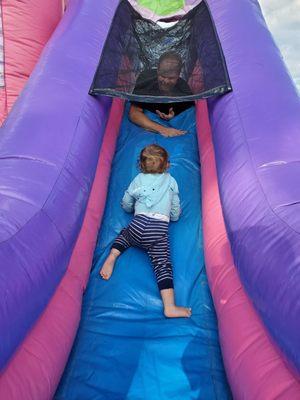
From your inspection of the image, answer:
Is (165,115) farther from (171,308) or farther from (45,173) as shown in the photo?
(171,308)

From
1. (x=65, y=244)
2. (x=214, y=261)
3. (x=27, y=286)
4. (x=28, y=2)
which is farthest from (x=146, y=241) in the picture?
(x=28, y=2)

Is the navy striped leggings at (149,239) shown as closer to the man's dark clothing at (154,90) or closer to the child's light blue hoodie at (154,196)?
the child's light blue hoodie at (154,196)

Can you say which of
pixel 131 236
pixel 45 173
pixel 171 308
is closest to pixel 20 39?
pixel 45 173

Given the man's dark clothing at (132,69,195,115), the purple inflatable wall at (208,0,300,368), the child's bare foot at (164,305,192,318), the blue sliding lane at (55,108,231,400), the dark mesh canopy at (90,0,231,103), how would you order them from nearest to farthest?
the purple inflatable wall at (208,0,300,368) → the blue sliding lane at (55,108,231,400) → the child's bare foot at (164,305,192,318) → the dark mesh canopy at (90,0,231,103) → the man's dark clothing at (132,69,195,115)

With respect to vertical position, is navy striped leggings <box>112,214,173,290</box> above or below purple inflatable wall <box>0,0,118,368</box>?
below

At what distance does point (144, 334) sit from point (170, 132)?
3.98 ft

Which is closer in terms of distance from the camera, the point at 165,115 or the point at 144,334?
the point at 144,334

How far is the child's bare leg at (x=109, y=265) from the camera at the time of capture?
146cm

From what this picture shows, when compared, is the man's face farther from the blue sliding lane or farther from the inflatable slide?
the blue sliding lane

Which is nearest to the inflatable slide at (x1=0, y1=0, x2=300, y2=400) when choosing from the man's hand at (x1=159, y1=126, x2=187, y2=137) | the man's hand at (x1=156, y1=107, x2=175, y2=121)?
the man's hand at (x1=159, y1=126, x2=187, y2=137)

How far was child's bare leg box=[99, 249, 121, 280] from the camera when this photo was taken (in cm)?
146

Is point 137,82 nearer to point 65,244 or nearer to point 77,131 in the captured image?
point 77,131

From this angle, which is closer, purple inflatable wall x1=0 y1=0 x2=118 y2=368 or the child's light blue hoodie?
purple inflatable wall x1=0 y1=0 x2=118 y2=368

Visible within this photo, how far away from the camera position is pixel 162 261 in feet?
4.84
